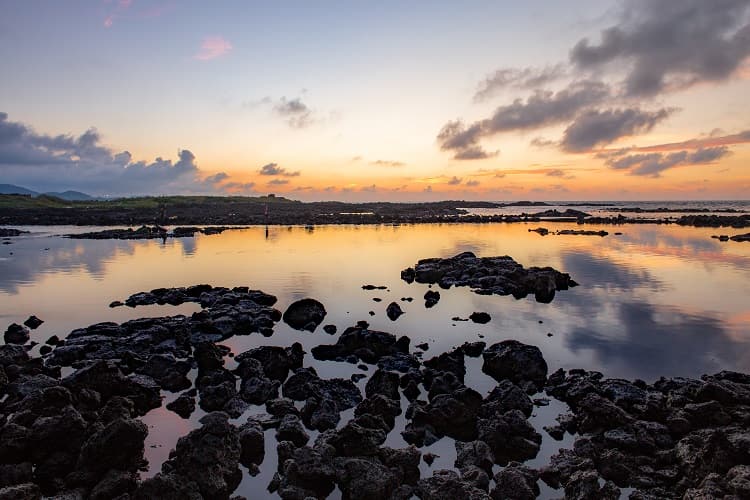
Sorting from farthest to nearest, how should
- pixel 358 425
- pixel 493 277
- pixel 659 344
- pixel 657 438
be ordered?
1. pixel 493 277
2. pixel 659 344
3. pixel 358 425
4. pixel 657 438

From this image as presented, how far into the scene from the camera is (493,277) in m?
39.8

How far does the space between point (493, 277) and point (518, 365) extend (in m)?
20.7

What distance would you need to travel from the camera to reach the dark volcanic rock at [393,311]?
95.6 ft

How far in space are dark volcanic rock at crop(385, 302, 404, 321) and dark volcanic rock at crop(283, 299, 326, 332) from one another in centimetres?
396

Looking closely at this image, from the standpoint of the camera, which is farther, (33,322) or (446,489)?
(33,322)

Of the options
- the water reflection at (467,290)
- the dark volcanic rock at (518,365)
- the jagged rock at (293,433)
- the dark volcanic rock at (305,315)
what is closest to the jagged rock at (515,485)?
the jagged rock at (293,433)

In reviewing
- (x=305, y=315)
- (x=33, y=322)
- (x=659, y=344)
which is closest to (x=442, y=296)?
(x=305, y=315)

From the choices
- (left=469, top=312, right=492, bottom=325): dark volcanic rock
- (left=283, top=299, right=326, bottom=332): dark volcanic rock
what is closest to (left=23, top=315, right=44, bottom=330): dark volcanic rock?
(left=283, top=299, right=326, bottom=332): dark volcanic rock

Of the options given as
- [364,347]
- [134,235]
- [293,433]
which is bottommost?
[293,433]

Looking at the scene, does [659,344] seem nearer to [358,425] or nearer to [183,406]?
[358,425]

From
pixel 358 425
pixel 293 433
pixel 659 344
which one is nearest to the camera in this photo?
pixel 358 425

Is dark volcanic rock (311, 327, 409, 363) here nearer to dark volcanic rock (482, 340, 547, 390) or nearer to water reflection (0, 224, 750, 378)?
water reflection (0, 224, 750, 378)

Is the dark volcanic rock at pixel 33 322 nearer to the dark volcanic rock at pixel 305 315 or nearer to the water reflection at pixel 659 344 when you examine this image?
the dark volcanic rock at pixel 305 315

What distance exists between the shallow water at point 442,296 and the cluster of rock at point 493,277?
146cm
